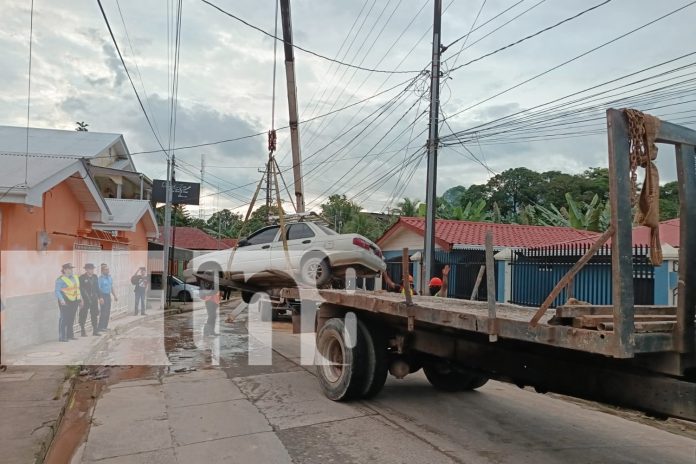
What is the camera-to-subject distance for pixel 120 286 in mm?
17031

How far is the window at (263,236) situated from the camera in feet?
38.3

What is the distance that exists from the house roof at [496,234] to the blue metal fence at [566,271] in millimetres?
5229

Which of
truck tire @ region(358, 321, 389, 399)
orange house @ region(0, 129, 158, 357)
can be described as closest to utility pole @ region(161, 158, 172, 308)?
orange house @ region(0, 129, 158, 357)

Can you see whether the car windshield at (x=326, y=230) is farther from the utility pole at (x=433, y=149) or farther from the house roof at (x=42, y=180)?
the house roof at (x=42, y=180)

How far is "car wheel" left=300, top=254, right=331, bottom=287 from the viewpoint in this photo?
425 inches

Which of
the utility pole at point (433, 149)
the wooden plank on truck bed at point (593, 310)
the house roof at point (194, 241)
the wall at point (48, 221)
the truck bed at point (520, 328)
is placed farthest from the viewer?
the house roof at point (194, 241)

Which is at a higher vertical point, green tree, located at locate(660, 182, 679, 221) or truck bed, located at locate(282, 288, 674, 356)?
green tree, located at locate(660, 182, 679, 221)

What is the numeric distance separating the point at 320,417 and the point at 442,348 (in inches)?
59.5

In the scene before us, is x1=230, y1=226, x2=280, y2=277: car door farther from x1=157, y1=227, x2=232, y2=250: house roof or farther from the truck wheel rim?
x1=157, y1=227, x2=232, y2=250: house roof

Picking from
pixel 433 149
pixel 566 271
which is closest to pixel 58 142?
pixel 433 149

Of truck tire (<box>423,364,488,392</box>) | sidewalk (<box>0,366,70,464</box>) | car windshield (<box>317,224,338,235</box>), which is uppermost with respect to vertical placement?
car windshield (<box>317,224,338,235</box>)

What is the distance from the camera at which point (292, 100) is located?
543 inches

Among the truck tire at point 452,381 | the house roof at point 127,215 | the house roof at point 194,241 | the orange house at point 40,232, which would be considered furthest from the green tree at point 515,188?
the truck tire at point 452,381

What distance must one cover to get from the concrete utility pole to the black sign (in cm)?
1027
